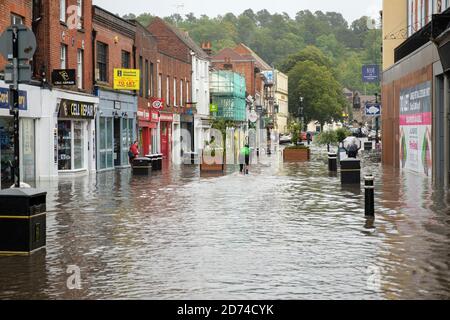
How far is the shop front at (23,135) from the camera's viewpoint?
28.6 m

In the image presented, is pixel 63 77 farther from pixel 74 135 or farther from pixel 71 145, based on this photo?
pixel 74 135

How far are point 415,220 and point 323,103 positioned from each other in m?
110

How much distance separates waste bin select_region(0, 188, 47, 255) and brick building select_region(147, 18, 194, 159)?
4481 cm

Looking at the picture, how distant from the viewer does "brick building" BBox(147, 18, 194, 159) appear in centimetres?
5872

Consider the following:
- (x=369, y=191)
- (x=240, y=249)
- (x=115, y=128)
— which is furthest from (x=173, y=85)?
(x=240, y=249)

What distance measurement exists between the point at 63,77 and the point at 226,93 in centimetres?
5209

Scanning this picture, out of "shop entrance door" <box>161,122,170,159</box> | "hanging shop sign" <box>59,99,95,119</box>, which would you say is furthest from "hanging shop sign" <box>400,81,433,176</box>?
"shop entrance door" <box>161,122,170,159</box>

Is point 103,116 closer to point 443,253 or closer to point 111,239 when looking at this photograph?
point 111,239

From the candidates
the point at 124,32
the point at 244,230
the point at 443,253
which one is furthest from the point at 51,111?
the point at 443,253

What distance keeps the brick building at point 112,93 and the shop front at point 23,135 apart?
27.7 ft

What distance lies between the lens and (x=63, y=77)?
33.0 m

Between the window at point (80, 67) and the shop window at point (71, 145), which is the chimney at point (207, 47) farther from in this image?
the shop window at point (71, 145)

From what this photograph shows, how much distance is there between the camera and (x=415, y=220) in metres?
16.0

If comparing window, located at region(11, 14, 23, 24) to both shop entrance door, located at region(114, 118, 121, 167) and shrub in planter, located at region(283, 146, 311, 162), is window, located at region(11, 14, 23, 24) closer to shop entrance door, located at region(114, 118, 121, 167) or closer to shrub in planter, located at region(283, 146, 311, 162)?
shop entrance door, located at region(114, 118, 121, 167)
